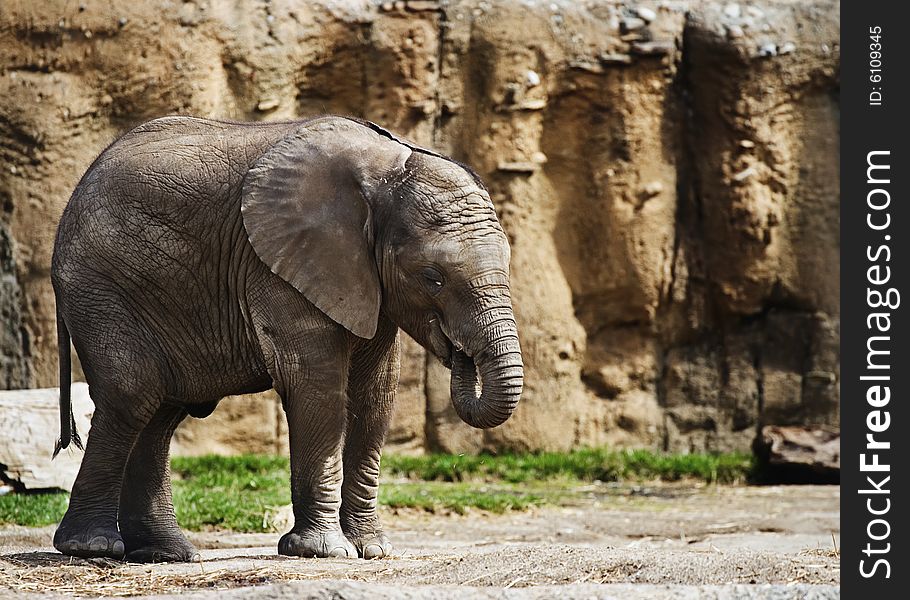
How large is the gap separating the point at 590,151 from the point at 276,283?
23.9 feet

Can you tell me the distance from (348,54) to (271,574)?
7879mm

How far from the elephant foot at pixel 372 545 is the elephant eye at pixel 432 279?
137 cm

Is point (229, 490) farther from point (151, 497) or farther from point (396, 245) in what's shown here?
point (396, 245)

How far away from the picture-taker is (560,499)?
438 inches

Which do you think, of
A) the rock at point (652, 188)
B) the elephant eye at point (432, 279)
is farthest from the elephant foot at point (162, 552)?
the rock at point (652, 188)

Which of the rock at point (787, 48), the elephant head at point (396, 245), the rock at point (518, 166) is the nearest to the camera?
the elephant head at point (396, 245)

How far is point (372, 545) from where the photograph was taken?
23.5 feet

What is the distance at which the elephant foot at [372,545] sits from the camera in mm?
7129

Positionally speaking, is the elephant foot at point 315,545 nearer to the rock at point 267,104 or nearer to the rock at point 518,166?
the rock at point 267,104

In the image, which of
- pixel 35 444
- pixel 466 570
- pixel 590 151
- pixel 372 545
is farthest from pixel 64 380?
pixel 590 151

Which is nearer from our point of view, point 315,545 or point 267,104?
point 315,545

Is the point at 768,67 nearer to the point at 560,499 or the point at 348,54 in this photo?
the point at 348,54

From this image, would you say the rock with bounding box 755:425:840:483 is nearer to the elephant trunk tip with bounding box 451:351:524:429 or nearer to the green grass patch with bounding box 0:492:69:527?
the green grass patch with bounding box 0:492:69:527

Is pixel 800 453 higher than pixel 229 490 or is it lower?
higher
